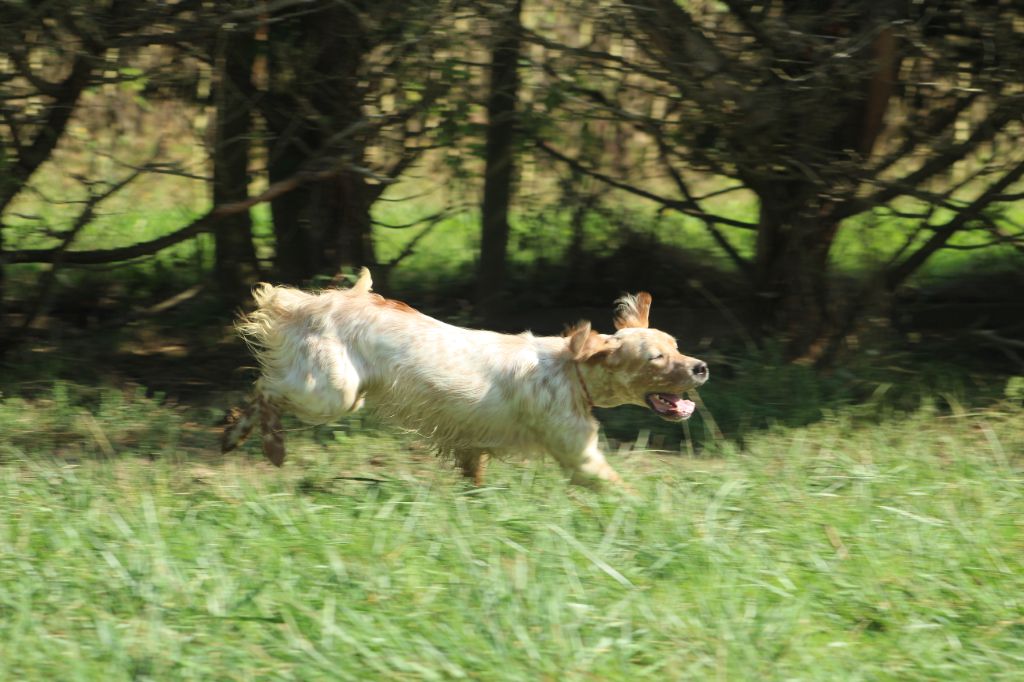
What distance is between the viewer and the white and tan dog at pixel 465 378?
16.9 ft

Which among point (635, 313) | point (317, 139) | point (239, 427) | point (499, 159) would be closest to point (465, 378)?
point (635, 313)

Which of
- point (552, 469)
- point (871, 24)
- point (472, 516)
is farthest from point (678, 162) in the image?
point (472, 516)

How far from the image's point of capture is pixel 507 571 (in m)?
4.18

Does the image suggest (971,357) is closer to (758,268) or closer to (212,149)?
(758,268)

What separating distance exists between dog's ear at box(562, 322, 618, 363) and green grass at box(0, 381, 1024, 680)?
0.59 meters

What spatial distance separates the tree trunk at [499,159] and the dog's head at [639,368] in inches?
92.8

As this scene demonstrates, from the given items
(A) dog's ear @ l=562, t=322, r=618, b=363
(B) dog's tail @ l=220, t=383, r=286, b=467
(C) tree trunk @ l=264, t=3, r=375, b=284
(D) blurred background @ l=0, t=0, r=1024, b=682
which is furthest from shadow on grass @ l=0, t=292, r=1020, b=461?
(A) dog's ear @ l=562, t=322, r=618, b=363

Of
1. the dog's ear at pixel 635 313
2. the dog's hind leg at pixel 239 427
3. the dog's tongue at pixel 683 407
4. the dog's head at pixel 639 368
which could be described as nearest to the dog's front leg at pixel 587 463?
the dog's head at pixel 639 368

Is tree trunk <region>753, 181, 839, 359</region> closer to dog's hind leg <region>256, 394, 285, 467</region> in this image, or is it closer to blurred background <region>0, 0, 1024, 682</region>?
blurred background <region>0, 0, 1024, 682</region>

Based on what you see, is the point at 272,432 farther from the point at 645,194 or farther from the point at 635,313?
the point at 645,194

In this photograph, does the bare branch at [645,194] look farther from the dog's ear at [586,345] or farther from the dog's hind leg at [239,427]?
the dog's hind leg at [239,427]

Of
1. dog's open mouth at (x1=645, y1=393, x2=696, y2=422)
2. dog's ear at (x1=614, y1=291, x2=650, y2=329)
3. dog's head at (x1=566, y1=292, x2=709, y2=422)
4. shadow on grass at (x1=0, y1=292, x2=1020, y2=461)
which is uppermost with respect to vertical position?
dog's ear at (x1=614, y1=291, x2=650, y2=329)

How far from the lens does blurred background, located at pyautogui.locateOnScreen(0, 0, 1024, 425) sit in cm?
671

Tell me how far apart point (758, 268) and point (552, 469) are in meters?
2.89
